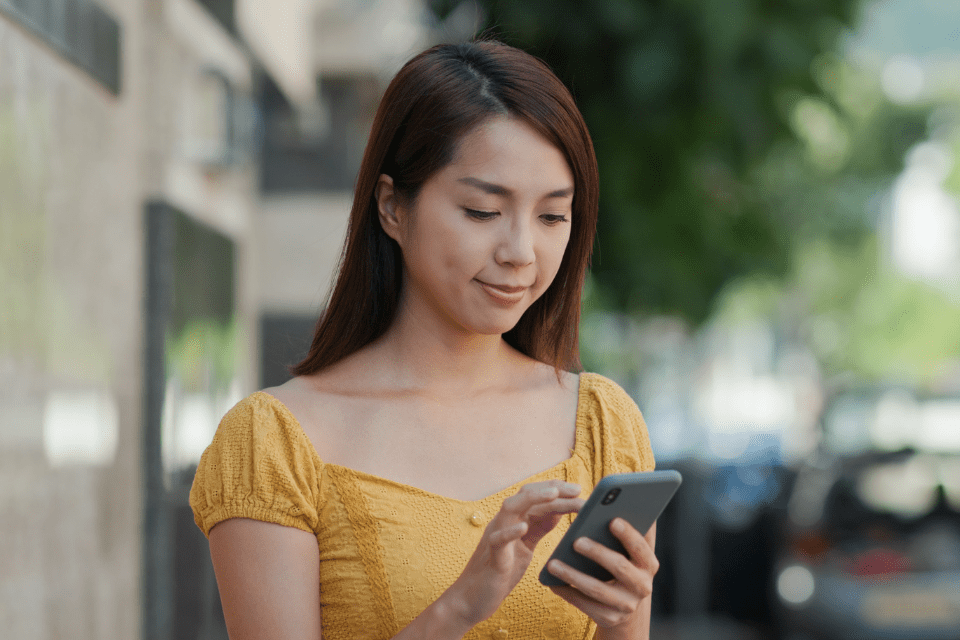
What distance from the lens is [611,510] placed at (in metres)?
1.72

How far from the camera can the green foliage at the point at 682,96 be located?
4742 mm

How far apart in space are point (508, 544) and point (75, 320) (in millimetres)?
2779

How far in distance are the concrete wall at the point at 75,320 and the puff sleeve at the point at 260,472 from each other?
151 centimetres

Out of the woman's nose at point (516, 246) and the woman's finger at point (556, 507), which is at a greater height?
the woman's nose at point (516, 246)

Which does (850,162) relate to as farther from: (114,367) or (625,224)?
(114,367)

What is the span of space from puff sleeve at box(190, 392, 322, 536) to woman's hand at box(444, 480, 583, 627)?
1.09 ft

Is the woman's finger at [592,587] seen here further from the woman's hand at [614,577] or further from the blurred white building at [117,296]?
the blurred white building at [117,296]

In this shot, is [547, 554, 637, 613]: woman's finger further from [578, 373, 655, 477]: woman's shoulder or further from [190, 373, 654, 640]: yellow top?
[578, 373, 655, 477]: woman's shoulder

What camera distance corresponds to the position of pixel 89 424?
414cm

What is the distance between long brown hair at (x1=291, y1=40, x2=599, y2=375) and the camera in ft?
6.48

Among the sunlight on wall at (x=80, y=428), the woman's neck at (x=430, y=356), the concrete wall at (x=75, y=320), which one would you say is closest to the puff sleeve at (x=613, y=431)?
the woman's neck at (x=430, y=356)

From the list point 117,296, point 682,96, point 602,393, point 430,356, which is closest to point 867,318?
point 682,96

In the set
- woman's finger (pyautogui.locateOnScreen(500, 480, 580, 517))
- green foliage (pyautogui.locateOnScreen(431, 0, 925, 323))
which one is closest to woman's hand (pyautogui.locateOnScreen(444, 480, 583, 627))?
woman's finger (pyautogui.locateOnScreen(500, 480, 580, 517))

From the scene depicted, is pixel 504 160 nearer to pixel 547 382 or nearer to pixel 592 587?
pixel 547 382
